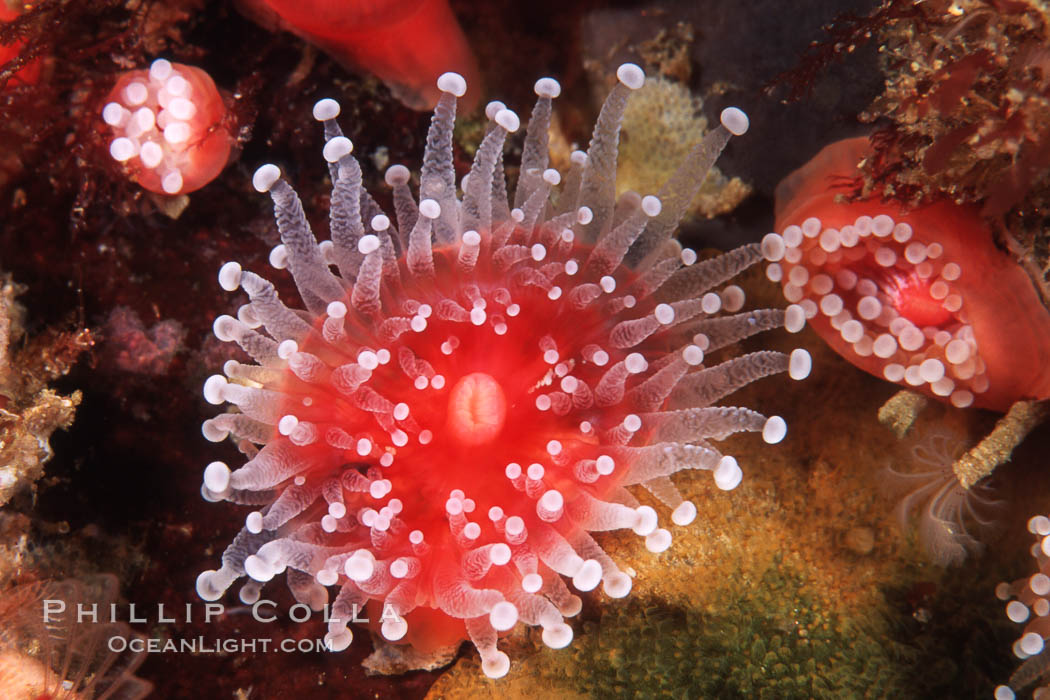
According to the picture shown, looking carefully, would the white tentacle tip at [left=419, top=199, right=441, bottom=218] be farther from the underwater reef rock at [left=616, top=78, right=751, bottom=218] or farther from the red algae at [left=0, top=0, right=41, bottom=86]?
the red algae at [left=0, top=0, right=41, bottom=86]

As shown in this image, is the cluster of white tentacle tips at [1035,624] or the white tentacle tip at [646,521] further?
the cluster of white tentacle tips at [1035,624]

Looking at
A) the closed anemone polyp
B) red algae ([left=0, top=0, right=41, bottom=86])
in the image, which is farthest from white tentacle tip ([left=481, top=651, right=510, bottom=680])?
red algae ([left=0, top=0, right=41, bottom=86])

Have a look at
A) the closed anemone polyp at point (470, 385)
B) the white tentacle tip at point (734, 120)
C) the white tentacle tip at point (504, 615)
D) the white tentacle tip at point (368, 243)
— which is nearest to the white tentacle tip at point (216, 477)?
the closed anemone polyp at point (470, 385)

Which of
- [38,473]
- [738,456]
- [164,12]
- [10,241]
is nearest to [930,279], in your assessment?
[738,456]

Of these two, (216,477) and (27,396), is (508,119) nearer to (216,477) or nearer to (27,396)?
(216,477)

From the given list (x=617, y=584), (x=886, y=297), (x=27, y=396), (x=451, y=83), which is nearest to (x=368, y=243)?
(x=451, y=83)

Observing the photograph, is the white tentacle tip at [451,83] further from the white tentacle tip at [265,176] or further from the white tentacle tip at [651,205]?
the white tentacle tip at [651,205]
